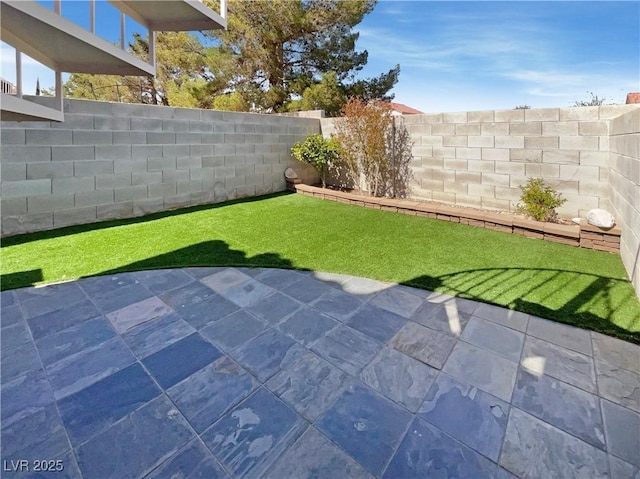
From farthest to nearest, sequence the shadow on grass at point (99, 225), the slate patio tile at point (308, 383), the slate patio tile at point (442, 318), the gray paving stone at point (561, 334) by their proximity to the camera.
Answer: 1. the shadow on grass at point (99, 225)
2. the slate patio tile at point (442, 318)
3. the gray paving stone at point (561, 334)
4. the slate patio tile at point (308, 383)

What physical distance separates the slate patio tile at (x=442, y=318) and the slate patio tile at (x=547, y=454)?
35.3 inches

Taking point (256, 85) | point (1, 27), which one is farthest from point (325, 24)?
point (1, 27)

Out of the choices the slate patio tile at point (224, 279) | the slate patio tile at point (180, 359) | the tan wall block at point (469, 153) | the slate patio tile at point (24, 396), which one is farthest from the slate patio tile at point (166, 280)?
the tan wall block at point (469, 153)

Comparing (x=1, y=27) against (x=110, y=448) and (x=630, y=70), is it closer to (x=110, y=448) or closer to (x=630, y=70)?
(x=110, y=448)

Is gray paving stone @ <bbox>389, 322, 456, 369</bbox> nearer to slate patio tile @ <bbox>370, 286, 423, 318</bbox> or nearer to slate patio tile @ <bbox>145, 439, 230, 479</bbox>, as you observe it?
slate patio tile @ <bbox>370, 286, 423, 318</bbox>

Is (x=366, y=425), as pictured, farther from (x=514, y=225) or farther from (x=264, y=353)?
(x=514, y=225)

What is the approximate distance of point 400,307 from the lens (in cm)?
308

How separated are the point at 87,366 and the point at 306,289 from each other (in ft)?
6.18

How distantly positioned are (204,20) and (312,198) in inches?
185

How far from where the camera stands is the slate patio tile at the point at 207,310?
2840 mm

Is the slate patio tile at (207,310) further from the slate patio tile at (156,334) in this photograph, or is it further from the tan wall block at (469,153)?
the tan wall block at (469,153)

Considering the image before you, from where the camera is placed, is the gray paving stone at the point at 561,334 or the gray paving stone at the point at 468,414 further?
the gray paving stone at the point at 561,334

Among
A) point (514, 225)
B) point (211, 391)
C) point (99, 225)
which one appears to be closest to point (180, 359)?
point (211, 391)

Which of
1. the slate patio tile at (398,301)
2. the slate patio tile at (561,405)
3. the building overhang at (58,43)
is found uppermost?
the building overhang at (58,43)
